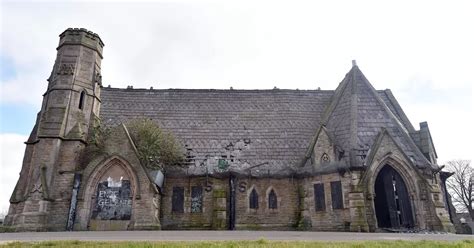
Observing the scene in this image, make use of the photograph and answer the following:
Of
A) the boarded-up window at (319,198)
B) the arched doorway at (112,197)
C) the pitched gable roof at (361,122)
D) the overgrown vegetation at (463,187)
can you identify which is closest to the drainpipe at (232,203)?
the boarded-up window at (319,198)

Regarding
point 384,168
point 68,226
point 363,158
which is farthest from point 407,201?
point 68,226

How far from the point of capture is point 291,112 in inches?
1057

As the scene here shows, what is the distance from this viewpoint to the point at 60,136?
64.9ft

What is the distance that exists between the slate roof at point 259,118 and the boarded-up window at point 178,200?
4.40 ft

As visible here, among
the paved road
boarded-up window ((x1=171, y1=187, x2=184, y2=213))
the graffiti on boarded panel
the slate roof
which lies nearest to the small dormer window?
the slate roof

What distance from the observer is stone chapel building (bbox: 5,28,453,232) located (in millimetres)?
18203

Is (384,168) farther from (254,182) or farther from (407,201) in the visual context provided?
(254,182)

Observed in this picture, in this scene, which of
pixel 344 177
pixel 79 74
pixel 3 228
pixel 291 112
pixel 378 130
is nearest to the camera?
pixel 3 228

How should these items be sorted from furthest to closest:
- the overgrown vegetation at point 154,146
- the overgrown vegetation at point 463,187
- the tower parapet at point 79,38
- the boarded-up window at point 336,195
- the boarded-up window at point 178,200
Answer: the overgrown vegetation at point 463,187
the tower parapet at point 79,38
the boarded-up window at point 178,200
the overgrown vegetation at point 154,146
the boarded-up window at point 336,195

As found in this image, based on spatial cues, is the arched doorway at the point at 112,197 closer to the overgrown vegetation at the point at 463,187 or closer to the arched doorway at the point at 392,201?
the arched doorway at the point at 392,201

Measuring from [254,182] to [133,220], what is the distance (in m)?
7.33

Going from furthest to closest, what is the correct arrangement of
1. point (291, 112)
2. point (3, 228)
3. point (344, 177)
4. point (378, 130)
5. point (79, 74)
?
1. point (291, 112)
2. point (79, 74)
3. point (378, 130)
4. point (344, 177)
5. point (3, 228)

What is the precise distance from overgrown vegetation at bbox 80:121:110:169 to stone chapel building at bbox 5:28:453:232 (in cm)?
30

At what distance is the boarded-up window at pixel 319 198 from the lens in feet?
63.8
